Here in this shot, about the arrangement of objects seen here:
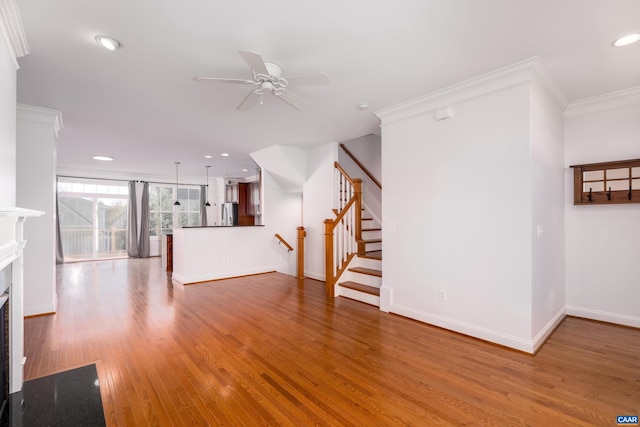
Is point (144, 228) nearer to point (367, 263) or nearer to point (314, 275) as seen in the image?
point (314, 275)

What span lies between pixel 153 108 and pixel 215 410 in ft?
11.8

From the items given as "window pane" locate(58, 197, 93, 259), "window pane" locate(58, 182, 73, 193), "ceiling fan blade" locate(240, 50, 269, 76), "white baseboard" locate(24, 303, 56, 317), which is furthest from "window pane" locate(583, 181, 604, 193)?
"window pane" locate(58, 182, 73, 193)

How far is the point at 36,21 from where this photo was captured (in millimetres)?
2115

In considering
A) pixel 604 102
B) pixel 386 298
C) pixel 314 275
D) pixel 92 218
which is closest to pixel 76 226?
pixel 92 218

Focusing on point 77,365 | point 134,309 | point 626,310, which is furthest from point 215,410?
point 626,310

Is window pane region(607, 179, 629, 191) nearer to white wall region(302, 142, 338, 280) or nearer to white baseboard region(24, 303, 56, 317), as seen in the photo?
white wall region(302, 142, 338, 280)

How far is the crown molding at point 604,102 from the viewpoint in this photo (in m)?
3.30

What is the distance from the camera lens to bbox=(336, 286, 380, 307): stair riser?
4238 mm

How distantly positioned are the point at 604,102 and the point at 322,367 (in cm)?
441

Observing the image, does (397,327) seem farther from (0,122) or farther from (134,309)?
(0,122)

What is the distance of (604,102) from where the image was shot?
349cm

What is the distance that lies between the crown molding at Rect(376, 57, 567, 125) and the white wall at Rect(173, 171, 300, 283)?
12.4 ft

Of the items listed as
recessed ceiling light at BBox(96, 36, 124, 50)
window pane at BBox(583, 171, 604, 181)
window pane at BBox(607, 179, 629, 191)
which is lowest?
window pane at BBox(607, 179, 629, 191)

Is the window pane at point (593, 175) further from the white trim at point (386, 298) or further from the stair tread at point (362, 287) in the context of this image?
the stair tread at point (362, 287)
